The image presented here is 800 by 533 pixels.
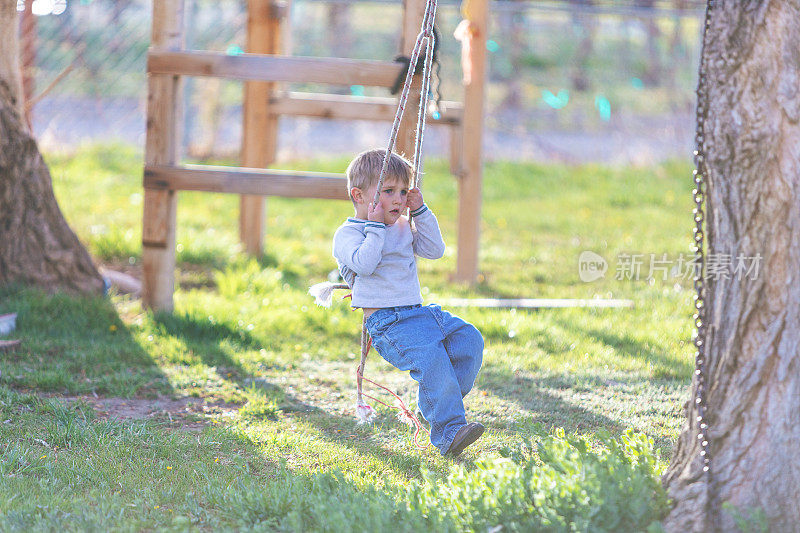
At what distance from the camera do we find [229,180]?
4.79 m

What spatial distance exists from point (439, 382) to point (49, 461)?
143 centimetres

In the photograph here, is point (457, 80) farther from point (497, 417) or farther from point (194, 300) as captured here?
point (497, 417)

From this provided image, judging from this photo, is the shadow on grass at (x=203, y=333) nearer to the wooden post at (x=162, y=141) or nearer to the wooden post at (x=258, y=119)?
the wooden post at (x=162, y=141)

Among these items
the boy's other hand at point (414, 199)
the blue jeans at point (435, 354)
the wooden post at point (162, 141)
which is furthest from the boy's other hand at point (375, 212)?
the wooden post at point (162, 141)

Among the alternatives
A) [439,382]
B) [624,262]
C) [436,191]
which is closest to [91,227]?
[436,191]

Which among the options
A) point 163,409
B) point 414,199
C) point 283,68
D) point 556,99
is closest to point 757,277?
point 414,199

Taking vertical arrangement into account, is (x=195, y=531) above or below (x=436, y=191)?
below

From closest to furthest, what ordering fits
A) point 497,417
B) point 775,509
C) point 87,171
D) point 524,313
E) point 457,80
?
point 775,509
point 497,417
point 524,313
point 87,171
point 457,80

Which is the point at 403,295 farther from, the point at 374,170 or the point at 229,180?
the point at 229,180

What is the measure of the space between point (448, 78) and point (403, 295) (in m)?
12.1

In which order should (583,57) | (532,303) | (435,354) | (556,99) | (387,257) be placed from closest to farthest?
(435,354) → (387,257) → (532,303) → (556,99) → (583,57)

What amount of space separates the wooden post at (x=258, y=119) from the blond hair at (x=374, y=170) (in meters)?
3.28

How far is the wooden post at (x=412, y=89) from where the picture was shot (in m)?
4.55

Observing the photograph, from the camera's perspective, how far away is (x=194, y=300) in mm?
5359
